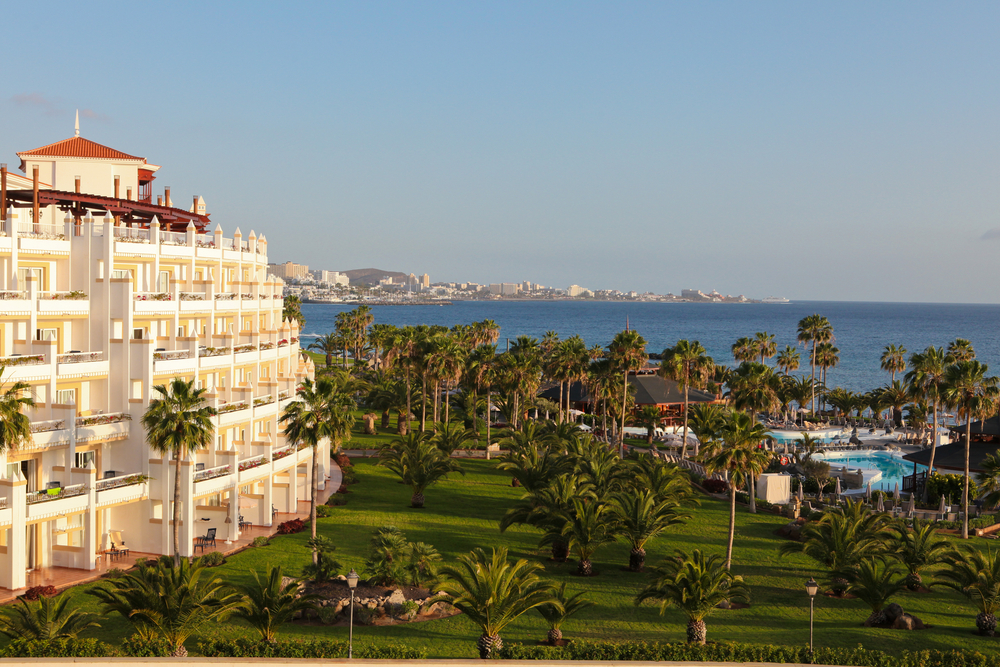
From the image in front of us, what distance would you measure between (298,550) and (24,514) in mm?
11292

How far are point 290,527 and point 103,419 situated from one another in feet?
34.6

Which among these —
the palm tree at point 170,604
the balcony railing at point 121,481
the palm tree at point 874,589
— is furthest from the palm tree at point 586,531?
the balcony railing at point 121,481

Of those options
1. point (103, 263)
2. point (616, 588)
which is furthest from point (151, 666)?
point (103, 263)

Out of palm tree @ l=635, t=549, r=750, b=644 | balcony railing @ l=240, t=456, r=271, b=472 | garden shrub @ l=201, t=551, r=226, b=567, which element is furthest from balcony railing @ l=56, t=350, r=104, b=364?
palm tree @ l=635, t=549, r=750, b=644

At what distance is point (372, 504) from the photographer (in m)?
45.4

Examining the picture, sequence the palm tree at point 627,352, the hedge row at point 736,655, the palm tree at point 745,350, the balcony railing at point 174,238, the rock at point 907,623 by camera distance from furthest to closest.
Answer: the palm tree at point 745,350, the palm tree at point 627,352, the balcony railing at point 174,238, the rock at point 907,623, the hedge row at point 736,655

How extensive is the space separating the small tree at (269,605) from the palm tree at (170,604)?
2.11 feet

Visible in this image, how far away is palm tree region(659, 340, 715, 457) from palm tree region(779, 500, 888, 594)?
23628 mm

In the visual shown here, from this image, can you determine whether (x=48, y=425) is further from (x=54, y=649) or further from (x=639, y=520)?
(x=639, y=520)

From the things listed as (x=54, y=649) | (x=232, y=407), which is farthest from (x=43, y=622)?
(x=232, y=407)

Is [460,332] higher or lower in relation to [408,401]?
higher

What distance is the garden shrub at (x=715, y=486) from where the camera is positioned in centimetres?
5184

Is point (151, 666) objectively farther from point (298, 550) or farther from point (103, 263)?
point (103, 263)

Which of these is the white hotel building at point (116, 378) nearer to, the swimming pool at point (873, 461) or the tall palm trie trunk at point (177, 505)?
the tall palm trie trunk at point (177, 505)
